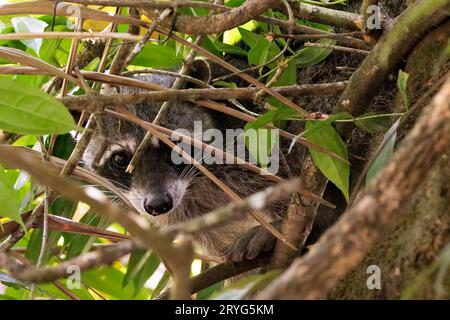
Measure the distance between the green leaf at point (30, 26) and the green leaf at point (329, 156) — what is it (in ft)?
3.83

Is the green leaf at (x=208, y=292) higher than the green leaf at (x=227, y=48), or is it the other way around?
the green leaf at (x=227, y=48)

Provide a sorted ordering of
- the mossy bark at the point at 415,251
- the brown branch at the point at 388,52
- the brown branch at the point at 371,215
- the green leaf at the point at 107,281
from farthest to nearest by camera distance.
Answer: the green leaf at the point at 107,281, the brown branch at the point at 388,52, the mossy bark at the point at 415,251, the brown branch at the point at 371,215

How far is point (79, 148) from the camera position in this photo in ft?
7.63

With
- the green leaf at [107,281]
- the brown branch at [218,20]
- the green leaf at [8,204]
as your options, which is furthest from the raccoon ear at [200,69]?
the green leaf at [8,204]

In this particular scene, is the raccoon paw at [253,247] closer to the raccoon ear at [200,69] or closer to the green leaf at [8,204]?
the raccoon ear at [200,69]

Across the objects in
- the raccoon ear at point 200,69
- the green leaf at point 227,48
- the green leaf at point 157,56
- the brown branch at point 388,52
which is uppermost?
the raccoon ear at point 200,69

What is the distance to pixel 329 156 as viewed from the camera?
216cm

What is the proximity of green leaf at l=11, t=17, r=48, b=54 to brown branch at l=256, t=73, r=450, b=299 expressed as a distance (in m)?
1.95

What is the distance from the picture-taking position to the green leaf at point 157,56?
2.63 m

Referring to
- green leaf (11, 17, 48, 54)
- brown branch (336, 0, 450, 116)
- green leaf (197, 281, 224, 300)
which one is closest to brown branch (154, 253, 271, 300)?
green leaf (197, 281, 224, 300)

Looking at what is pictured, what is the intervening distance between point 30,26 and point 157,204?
3.24 ft

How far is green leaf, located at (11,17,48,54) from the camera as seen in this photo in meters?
2.73

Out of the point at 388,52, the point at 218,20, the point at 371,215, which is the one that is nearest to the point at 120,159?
the point at 218,20
